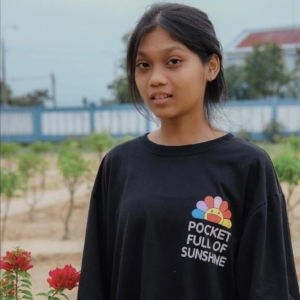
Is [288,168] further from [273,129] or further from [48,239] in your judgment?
[273,129]

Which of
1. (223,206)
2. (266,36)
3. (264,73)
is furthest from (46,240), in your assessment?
(266,36)

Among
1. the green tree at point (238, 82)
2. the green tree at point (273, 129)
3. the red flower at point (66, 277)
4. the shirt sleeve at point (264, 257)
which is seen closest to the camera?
the shirt sleeve at point (264, 257)

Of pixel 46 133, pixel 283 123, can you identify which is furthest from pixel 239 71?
pixel 46 133

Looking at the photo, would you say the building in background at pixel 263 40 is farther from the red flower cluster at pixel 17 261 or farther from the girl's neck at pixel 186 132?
the girl's neck at pixel 186 132

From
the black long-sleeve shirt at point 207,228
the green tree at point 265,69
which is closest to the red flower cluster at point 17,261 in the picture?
the black long-sleeve shirt at point 207,228

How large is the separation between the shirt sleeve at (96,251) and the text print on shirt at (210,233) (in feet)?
0.97

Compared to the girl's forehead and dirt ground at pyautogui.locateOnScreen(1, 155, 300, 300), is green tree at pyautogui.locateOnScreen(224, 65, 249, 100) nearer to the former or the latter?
dirt ground at pyautogui.locateOnScreen(1, 155, 300, 300)

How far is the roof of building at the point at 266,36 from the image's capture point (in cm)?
3562

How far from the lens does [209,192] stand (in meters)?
1.56

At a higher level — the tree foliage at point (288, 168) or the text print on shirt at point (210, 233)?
the text print on shirt at point (210, 233)

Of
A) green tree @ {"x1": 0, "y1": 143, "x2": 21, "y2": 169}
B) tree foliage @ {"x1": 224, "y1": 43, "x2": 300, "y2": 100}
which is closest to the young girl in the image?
green tree @ {"x1": 0, "y1": 143, "x2": 21, "y2": 169}

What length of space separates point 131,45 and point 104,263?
2.00 feet

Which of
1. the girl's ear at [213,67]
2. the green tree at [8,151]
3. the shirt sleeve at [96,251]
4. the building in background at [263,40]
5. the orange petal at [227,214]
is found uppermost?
the building in background at [263,40]

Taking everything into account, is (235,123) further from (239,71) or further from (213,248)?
(239,71)
